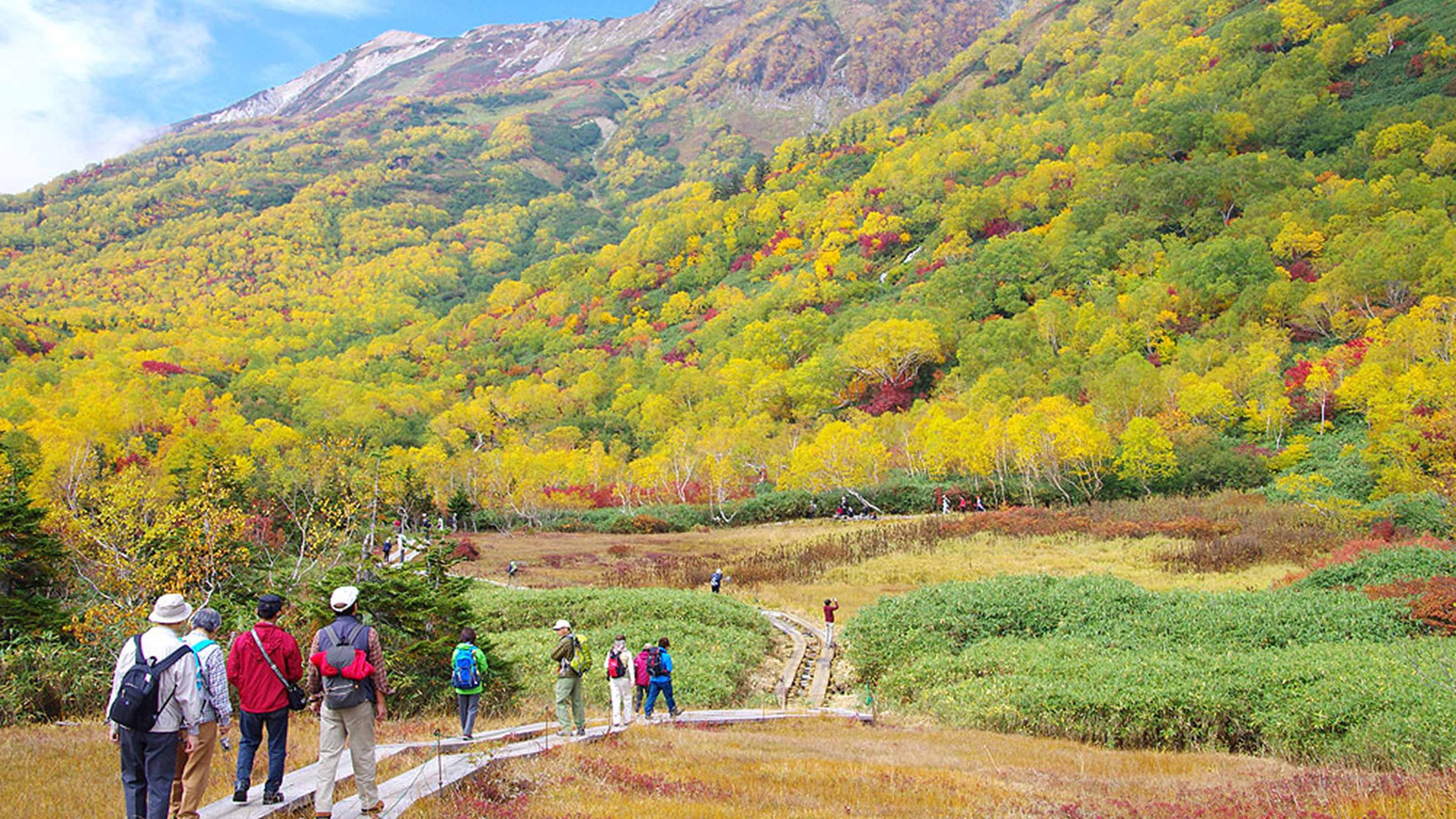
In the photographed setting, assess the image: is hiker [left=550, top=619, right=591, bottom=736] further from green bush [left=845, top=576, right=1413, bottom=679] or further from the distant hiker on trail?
green bush [left=845, top=576, right=1413, bottom=679]

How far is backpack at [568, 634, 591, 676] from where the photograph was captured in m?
10.6

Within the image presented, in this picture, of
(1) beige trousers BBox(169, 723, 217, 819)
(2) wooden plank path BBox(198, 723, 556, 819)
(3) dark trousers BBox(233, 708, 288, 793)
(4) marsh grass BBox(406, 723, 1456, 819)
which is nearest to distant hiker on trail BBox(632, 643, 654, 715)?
(4) marsh grass BBox(406, 723, 1456, 819)

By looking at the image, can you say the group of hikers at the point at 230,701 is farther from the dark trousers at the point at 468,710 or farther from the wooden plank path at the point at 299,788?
the dark trousers at the point at 468,710

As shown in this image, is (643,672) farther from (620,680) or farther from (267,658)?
(267,658)

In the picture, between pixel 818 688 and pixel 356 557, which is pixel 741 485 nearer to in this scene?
pixel 818 688

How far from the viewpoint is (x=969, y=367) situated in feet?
252

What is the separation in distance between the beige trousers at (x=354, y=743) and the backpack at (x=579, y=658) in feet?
13.7

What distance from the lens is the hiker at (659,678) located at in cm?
1303

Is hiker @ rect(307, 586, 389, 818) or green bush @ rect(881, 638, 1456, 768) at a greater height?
hiker @ rect(307, 586, 389, 818)

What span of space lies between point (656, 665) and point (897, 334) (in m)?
72.0

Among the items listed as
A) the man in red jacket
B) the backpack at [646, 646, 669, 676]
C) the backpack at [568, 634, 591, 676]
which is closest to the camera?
the man in red jacket

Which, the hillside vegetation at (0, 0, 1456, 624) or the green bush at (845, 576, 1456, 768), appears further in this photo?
the hillside vegetation at (0, 0, 1456, 624)

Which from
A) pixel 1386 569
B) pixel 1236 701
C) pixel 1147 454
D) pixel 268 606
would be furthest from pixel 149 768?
pixel 1147 454

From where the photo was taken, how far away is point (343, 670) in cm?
627
